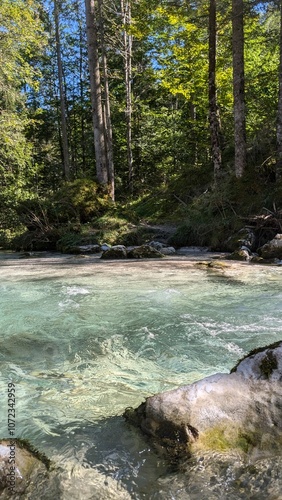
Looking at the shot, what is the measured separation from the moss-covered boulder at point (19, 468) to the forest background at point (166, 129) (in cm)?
1007

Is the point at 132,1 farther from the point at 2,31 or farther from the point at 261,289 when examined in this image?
the point at 261,289

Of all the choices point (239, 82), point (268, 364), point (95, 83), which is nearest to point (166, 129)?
point (95, 83)

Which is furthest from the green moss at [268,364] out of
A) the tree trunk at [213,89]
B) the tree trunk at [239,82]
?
the tree trunk at [213,89]

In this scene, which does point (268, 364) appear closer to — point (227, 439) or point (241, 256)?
point (227, 439)

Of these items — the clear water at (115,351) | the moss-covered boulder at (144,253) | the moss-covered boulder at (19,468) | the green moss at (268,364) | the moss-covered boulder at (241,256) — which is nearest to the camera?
the moss-covered boulder at (19,468)

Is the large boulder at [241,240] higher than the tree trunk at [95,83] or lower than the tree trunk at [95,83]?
lower

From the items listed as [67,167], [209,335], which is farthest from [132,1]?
[209,335]

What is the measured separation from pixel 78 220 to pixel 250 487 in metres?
14.0

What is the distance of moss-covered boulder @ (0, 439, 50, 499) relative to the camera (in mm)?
2201

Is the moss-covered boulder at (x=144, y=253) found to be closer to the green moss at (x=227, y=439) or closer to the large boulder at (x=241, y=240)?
the large boulder at (x=241, y=240)

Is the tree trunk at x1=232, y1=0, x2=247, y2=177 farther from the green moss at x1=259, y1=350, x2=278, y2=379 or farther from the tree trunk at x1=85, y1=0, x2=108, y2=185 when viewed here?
the green moss at x1=259, y1=350, x2=278, y2=379

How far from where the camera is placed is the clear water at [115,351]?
239 centimetres

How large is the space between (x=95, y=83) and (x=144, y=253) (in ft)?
32.1

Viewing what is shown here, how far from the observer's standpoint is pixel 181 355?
13.3 feet
